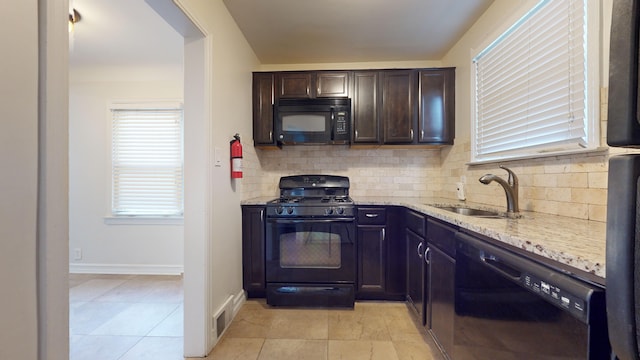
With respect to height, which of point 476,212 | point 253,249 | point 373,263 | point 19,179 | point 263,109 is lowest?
point 373,263

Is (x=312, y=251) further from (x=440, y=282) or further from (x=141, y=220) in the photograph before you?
(x=141, y=220)

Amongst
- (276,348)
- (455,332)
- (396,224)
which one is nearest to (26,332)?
(276,348)

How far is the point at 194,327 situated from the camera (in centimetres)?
173

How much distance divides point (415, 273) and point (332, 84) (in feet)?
6.52

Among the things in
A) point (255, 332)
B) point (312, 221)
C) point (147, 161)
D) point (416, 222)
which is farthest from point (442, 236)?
point (147, 161)

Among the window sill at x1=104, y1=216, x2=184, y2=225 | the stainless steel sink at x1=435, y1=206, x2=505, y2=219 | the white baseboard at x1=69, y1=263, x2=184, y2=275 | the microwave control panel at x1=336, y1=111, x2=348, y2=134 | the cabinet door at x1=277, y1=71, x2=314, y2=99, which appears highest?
the cabinet door at x1=277, y1=71, x2=314, y2=99

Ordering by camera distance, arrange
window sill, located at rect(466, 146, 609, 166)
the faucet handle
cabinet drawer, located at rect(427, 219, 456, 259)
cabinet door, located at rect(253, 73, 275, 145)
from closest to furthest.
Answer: window sill, located at rect(466, 146, 609, 166)
cabinet drawer, located at rect(427, 219, 456, 259)
the faucet handle
cabinet door, located at rect(253, 73, 275, 145)

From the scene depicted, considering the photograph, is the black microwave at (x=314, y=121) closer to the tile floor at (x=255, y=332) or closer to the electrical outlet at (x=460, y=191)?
the electrical outlet at (x=460, y=191)

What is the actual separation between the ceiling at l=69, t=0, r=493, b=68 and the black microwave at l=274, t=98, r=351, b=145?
0.54m

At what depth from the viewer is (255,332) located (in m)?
2.01

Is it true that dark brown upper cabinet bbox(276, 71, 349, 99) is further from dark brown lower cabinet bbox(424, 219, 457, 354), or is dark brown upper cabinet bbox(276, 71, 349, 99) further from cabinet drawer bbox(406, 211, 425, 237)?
dark brown lower cabinet bbox(424, 219, 457, 354)

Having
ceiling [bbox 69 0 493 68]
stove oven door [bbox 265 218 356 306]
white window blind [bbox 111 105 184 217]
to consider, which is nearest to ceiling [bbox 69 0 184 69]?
ceiling [bbox 69 0 493 68]

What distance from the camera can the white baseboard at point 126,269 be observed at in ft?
10.7

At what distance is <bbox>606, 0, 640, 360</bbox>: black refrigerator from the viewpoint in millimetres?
414
